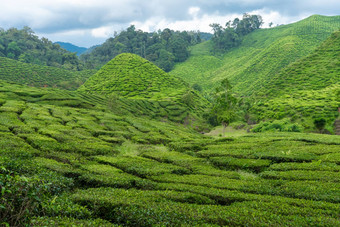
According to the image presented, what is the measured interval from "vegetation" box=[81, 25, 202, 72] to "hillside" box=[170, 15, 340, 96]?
8.58 meters

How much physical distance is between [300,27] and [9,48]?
6872 inches

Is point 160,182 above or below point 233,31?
below

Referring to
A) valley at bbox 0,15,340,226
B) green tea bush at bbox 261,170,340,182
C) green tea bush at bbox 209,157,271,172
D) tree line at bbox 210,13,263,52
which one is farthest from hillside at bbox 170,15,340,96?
green tea bush at bbox 261,170,340,182

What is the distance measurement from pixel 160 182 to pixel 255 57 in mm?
128448

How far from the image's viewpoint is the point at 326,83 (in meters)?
70.4

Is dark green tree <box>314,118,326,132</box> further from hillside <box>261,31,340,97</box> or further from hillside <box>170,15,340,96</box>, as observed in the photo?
hillside <box>170,15,340,96</box>

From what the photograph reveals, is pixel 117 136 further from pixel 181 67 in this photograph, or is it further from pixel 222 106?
pixel 181 67

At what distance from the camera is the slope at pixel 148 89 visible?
222ft

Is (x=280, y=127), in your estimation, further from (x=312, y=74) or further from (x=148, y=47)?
(x=148, y=47)

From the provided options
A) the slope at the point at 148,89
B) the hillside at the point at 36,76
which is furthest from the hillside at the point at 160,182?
the hillside at the point at 36,76

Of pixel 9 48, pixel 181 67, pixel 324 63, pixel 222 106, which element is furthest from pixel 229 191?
pixel 9 48

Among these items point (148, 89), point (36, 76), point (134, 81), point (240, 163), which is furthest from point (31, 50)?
point (240, 163)

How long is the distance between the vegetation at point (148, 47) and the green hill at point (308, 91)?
84.5 m

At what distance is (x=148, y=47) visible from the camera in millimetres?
173875
